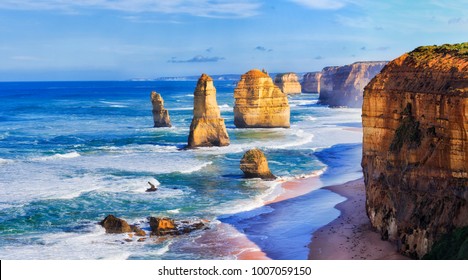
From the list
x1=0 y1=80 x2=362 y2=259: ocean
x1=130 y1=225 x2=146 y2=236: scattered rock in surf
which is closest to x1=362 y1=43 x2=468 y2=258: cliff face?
x1=0 y1=80 x2=362 y2=259: ocean

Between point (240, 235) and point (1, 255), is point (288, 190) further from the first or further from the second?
point (1, 255)

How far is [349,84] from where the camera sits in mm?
125500

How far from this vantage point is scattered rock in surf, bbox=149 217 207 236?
3052 centimetres

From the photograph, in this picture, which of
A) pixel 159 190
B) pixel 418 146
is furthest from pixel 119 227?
pixel 418 146

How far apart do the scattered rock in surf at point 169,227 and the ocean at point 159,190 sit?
703 millimetres

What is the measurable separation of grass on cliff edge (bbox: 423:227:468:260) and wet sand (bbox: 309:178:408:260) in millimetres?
2327

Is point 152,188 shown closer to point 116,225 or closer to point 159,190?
point 159,190

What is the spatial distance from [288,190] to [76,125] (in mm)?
53073

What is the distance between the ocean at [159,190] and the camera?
29.0 meters

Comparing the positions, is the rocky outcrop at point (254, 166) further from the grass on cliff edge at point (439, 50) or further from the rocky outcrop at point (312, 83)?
the rocky outcrop at point (312, 83)

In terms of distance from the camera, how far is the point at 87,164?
51125mm

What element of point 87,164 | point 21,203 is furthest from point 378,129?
point 87,164

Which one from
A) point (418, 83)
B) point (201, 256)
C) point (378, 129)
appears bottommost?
point (201, 256)

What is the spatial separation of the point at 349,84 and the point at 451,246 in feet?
348
